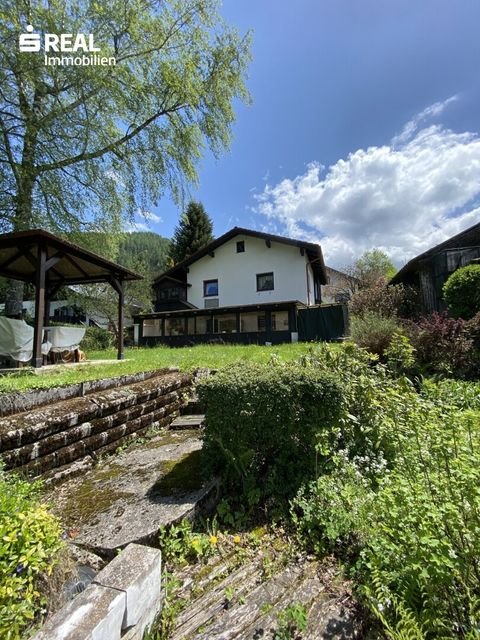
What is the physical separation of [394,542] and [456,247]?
1222 cm

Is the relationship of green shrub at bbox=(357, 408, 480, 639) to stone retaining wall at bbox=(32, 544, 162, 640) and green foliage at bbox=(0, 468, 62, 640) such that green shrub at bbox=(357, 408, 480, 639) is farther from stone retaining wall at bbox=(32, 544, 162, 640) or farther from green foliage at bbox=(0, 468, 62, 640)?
green foliage at bbox=(0, 468, 62, 640)

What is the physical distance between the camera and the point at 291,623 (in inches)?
60.9

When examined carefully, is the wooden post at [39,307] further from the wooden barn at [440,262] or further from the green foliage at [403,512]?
the wooden barn at [440,262]

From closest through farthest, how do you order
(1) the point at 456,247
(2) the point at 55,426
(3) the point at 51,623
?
1. (3) the point at 51,623
2. (2) the point at 55,426
3. (1) the point at 456,247

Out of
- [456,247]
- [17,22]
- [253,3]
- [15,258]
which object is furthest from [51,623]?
[456,247]

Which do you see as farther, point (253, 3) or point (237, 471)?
point (253, 3)

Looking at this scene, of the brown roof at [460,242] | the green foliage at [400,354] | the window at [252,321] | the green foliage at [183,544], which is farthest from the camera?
the window at [252,321]

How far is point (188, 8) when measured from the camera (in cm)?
862

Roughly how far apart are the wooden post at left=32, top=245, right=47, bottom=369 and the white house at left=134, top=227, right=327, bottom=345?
1124 cm

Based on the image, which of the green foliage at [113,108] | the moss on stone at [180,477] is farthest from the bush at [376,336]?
the green foliage at [113,108]

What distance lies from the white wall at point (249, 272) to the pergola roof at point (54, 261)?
1128 cm

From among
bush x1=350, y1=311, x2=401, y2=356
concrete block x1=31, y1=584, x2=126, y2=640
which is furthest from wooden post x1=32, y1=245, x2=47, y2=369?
bush x1=350, y1=311, x2=401, y2=356

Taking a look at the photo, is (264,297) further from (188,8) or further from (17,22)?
(17,22)

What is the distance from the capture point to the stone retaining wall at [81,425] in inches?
93.6
